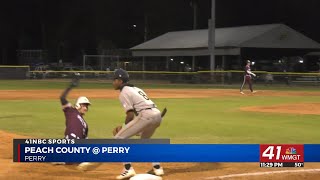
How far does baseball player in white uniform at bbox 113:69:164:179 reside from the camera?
7.45m

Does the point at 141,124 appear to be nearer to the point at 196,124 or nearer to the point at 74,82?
the point at 74,82

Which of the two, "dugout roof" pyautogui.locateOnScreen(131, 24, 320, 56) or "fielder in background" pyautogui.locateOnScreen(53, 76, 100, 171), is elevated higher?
"dugout roof" pyautogui.locateOnScreen(131, 24, 320, 56)

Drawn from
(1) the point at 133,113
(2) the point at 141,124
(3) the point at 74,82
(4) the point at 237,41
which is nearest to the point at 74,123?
(3) the point at 74,82

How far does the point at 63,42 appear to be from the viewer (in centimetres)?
7725

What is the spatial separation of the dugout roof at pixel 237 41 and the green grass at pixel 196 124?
2556cm

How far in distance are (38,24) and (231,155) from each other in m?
73.8

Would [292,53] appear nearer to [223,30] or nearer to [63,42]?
[223,30]

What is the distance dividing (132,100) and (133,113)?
0.65ft

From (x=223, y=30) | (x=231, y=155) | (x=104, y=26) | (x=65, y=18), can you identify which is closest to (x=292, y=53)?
(x=223, y=30)

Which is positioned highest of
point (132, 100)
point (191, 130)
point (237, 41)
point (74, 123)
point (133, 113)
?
point (237, 41)

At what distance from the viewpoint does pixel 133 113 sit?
24.7 feet

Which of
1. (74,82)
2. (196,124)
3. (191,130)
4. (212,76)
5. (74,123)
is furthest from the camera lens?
(212,76)

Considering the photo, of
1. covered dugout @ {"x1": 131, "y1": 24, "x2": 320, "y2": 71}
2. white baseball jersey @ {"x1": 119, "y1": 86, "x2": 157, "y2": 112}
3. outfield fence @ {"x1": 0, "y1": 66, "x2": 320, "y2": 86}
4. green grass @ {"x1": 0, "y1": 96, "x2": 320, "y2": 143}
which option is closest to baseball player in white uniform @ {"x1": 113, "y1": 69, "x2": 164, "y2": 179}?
white baseball jersey @ {"x1": 119, "y1": 86, "x2": 157, "y2": 112}

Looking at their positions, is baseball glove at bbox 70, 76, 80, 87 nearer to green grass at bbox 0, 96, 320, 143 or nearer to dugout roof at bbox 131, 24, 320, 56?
green grass at bbox 0, 96, 320, 143
